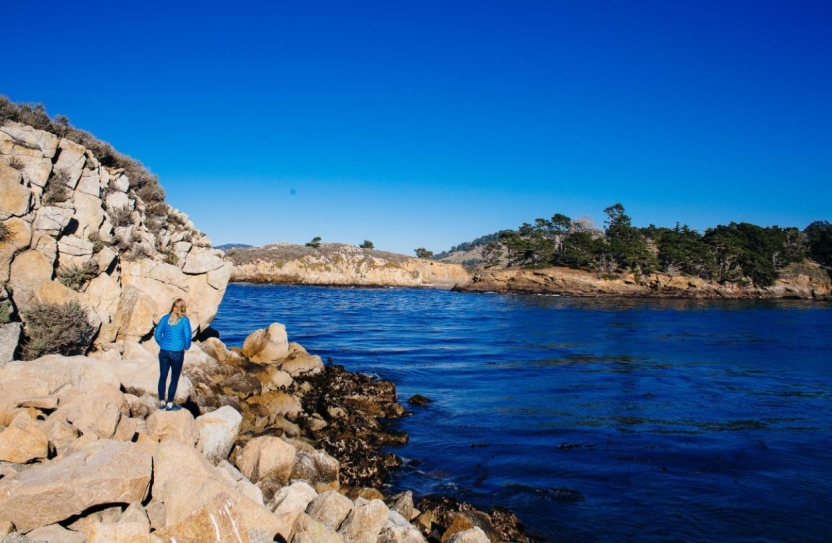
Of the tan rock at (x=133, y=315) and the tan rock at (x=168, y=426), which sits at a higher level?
the tan rock at (x=133, y=315)

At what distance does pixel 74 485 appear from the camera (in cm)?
559

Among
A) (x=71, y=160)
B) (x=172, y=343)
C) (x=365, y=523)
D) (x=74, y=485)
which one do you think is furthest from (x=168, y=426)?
(x=71, y=160)

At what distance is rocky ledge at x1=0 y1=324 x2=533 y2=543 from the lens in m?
5.52

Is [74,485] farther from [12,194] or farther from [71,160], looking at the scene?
[71,160]

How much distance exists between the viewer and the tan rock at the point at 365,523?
712cm

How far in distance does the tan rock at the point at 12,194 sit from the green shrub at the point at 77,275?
1771mm

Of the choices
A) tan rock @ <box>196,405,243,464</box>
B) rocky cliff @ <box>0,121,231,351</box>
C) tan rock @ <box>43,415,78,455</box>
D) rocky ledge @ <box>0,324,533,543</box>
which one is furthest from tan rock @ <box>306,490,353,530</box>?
rocky cliff @ <box>0,121,231,351</box>

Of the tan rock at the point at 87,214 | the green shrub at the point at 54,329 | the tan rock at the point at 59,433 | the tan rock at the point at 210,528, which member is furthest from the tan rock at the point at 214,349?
the tan rock at the point at 210,528

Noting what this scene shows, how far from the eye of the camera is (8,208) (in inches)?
448

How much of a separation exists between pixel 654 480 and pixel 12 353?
13901mm

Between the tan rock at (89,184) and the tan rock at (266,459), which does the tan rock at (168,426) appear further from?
the tan rock at (89,184)

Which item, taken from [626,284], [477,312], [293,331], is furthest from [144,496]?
[626,284]

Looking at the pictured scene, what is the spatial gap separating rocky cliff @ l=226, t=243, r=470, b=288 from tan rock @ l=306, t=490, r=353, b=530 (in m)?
97.1

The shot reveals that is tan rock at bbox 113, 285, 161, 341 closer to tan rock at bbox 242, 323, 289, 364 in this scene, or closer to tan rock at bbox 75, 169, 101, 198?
tan rock at bbox 75, 169, 101, 198
